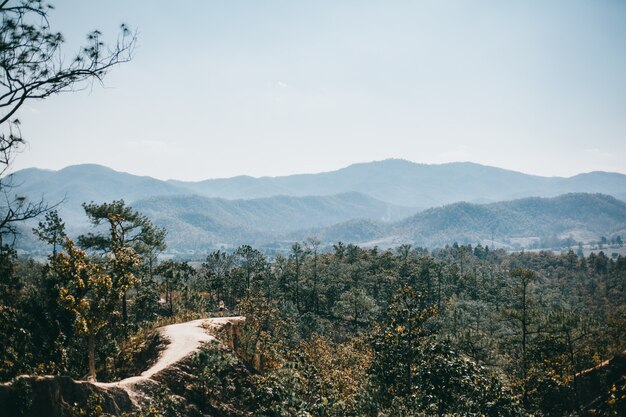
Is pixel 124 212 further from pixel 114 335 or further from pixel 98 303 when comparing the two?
pixel 98 303

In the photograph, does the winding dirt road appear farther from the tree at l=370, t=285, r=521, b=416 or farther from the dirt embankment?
the tree at l=370, t=285, r=521, b=416

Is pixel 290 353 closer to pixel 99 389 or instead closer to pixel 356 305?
pixel 99 389

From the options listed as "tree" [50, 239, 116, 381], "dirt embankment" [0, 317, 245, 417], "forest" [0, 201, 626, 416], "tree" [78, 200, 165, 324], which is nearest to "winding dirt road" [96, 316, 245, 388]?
"dirt embankment" [0, 317, 245, 417]

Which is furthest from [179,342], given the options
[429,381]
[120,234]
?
[120,234]

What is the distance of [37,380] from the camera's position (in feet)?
45.8

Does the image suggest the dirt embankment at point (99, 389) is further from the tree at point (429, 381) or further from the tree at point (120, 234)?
the tree at point (429, 381)

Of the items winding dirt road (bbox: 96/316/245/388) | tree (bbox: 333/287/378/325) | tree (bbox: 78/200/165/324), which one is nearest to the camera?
winding dirt road (bbox: 96/316/245/388)

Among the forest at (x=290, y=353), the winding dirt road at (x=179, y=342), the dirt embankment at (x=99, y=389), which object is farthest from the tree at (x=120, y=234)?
the dirt embankment at (x=99, y=389)

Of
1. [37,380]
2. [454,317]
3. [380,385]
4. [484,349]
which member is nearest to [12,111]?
[37,380]

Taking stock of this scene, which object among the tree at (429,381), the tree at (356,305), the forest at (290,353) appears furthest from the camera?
the tree at (356,305)

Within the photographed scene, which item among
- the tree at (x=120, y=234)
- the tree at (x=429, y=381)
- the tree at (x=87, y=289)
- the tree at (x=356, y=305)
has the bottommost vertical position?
the tree at (x=356, y=305)

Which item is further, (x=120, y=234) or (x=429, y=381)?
(x=120, y=234)

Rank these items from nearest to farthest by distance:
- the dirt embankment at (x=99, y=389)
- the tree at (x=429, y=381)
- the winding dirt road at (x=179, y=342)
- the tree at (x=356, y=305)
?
the dirt embankment at (x=99, y=389) < the winding dirt road at (x=179, y=342) < the tree at (x=429, y=381) < the tree at (x=356, y=305)

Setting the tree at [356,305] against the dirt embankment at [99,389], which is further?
the tree at [356,305]
